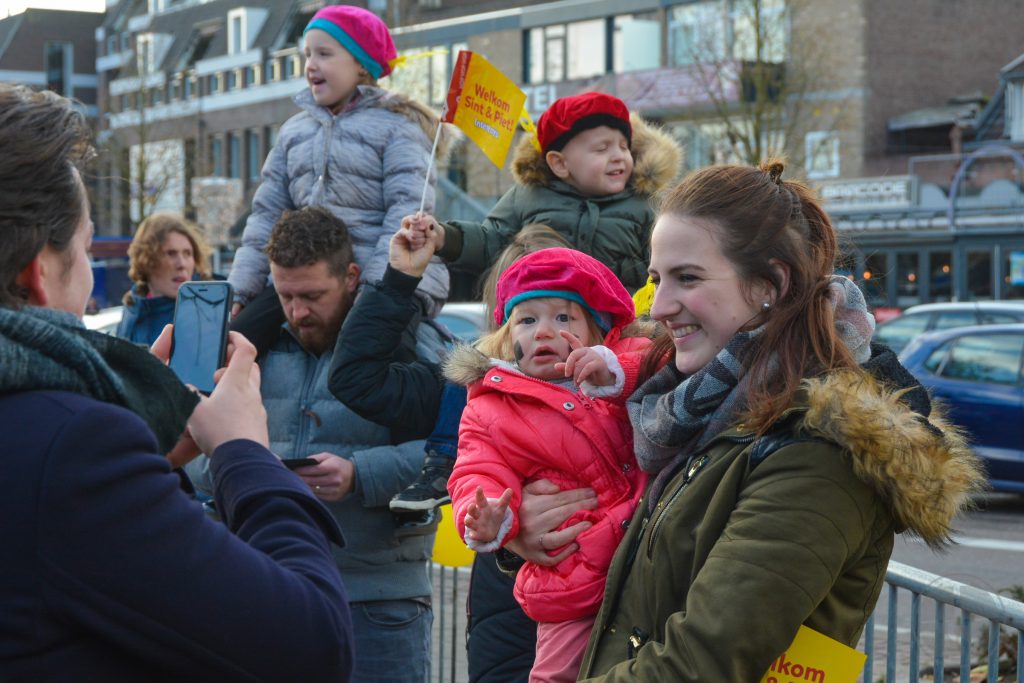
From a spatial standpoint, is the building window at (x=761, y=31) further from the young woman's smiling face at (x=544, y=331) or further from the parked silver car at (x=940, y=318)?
the young woman's smiling face at (x=544, y=331)

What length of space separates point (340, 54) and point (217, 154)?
4868 cm

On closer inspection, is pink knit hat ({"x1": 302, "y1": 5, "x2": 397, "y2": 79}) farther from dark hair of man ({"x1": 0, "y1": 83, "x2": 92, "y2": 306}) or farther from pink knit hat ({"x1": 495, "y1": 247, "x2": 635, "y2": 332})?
dark hair of man ({"x1": 0, "y1": 83, "x2": 92, "y2": 306})

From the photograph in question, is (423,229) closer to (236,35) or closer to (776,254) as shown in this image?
(776,254)

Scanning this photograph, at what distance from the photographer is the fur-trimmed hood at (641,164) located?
14.1 ft

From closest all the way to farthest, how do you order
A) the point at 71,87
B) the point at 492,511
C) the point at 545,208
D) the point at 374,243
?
1. the point at 492,511
2. the point at 545,208
3. the point at 374,243
4. the point at 71,87

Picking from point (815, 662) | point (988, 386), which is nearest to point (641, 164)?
point (815, 662)

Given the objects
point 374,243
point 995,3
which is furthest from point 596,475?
point 995,3

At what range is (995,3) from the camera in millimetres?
41094

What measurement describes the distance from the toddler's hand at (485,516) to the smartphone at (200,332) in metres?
0.72

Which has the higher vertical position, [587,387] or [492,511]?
[587,387]

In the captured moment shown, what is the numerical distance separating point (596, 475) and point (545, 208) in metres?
Answer: 1.46

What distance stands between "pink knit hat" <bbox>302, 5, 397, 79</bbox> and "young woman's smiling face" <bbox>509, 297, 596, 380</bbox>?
80.9 inches

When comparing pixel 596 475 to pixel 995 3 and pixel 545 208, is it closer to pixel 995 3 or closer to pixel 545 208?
pixel 545 208

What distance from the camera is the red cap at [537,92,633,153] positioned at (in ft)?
13.7
